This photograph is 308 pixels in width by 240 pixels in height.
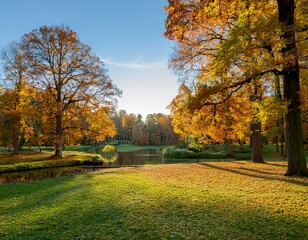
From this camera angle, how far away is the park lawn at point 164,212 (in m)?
5.01

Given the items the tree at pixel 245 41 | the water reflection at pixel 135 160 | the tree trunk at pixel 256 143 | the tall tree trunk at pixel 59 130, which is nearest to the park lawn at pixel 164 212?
the tree at pixel 245 41

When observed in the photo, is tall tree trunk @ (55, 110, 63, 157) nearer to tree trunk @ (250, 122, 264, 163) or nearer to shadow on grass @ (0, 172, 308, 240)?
shadow on grass @ (0, 172, 308, 240)

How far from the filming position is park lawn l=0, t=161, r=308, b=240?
16.4 feet

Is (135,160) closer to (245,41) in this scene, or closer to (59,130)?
(59,130)

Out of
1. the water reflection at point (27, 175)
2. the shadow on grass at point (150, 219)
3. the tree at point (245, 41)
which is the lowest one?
the water reflection at point (27, 175)

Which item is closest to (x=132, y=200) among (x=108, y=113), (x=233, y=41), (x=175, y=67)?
(x=233, y=41)

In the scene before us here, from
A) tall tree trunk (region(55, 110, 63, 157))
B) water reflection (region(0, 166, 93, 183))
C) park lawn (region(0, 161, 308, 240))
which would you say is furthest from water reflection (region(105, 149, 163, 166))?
park lawn (region(0, 161, 308, 240))

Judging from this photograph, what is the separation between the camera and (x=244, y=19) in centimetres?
902

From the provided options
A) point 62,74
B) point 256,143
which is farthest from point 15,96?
point 256,143

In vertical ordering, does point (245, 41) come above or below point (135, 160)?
above

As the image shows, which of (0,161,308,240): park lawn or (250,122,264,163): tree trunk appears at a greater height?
(250,122,264,163): tree trunk

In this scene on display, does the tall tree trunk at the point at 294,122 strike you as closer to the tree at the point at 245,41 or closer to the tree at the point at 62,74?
the tree at the point at 245,41

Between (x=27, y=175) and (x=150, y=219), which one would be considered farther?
(x=27, y=175)

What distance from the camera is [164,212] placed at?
20.7ft
